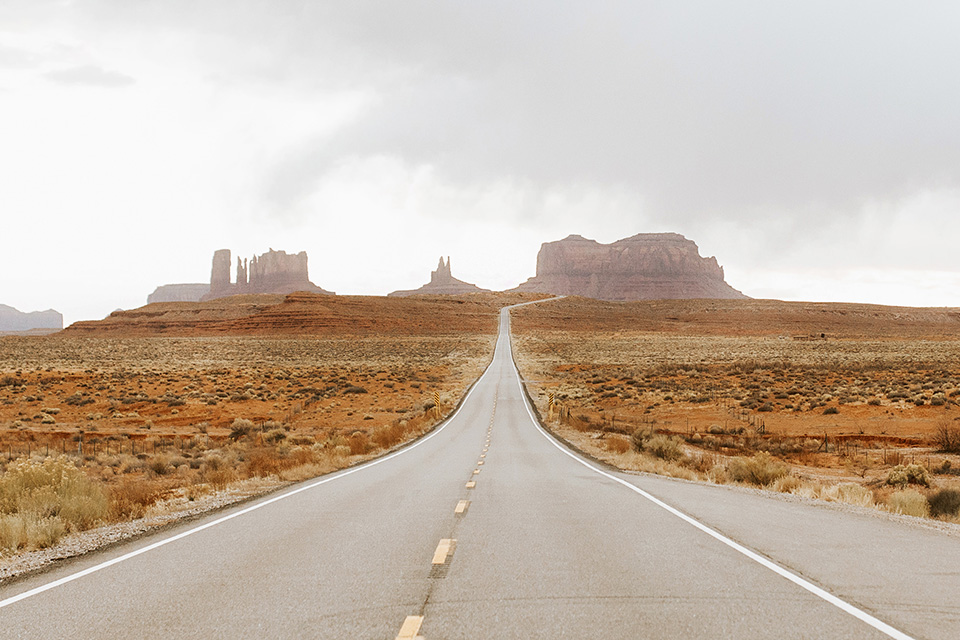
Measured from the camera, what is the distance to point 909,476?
1662 cm

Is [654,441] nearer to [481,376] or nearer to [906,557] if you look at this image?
[906,557]

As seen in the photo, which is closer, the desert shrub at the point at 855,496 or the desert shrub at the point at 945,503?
the desert shrub at the point at 945,503

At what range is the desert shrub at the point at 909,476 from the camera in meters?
16.2

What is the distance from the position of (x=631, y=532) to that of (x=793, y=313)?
132 metres

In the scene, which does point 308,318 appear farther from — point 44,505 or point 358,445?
point 44,505

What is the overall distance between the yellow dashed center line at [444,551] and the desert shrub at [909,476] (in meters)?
14.1

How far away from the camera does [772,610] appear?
496 centimetres

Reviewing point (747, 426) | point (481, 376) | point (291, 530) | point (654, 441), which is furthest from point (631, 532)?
point (481, 376)

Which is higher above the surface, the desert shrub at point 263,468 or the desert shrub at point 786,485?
the desert shrub at point 786,485

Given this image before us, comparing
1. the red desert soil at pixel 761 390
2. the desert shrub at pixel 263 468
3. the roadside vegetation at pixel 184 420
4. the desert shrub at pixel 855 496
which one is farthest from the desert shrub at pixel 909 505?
the desert shrub at pixel 263 468

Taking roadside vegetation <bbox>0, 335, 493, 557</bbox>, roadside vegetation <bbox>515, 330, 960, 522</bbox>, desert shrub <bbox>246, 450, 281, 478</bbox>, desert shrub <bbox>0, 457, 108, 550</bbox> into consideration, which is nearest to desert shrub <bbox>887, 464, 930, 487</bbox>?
roadside vegetation <bbox>515, 330, 960, 522</bbox>

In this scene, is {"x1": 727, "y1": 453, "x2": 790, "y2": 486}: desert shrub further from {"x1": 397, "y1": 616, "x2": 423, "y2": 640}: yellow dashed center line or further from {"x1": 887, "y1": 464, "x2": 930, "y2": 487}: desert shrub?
{"x1": 397, "y1": 616, "x2": 423, "y2": 640}: yellow dashed center line

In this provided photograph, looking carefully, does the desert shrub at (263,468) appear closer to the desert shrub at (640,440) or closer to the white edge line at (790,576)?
the white edge line at (790,576)

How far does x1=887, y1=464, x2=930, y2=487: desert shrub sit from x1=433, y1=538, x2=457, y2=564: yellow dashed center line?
14136 mm
